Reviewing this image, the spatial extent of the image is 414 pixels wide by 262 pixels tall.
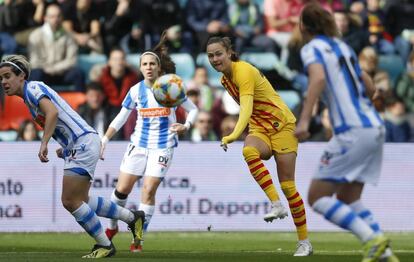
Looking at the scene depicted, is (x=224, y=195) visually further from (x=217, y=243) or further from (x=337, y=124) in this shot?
(x=337, y=124)

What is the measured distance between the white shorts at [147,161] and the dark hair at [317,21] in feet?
15.5

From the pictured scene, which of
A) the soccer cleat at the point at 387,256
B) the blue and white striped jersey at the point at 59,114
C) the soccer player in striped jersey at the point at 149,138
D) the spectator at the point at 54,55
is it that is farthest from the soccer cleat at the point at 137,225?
the spectator at the point at 54,55

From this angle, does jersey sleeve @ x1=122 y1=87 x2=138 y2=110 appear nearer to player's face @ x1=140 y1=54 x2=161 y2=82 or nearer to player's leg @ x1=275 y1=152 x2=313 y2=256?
player's face @ x1=140 y1=54 x2=161 y2=82

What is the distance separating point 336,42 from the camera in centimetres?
860

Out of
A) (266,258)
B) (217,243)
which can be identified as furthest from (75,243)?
(266,258)

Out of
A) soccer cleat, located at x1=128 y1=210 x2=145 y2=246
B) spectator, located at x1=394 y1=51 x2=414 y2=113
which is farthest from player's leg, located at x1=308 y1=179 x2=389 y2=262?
spectator, located at x1=394 y1=51 x2=414 y2=113

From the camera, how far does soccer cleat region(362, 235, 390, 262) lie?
802 centimetres

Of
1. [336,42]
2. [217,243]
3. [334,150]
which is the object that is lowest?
[217,243]

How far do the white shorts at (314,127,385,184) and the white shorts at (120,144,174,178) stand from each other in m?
4.72

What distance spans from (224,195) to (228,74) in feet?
15.4

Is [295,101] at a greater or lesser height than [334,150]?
lesser

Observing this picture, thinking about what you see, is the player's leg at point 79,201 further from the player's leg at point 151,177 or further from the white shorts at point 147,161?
the white shorts at point 147,161

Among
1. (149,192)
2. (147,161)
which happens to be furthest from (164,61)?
(149,192)

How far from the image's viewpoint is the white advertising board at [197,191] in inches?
618
